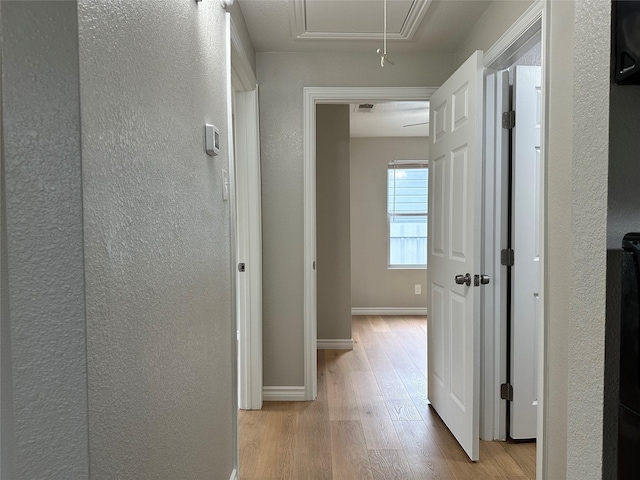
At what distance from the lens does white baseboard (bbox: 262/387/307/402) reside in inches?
119

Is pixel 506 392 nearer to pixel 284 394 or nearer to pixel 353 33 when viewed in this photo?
pixel 284 394

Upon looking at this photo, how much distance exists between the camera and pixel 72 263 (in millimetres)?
678

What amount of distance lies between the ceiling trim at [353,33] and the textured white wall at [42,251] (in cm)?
185

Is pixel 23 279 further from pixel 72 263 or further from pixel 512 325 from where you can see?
Answer: pixel 512 325

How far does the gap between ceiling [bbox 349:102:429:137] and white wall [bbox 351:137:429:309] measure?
188mm

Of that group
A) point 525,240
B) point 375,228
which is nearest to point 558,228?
point 525,240

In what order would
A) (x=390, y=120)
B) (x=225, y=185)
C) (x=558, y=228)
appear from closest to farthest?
(x=558, y=228)
(x=225, y=185)
(x=390, y=120)

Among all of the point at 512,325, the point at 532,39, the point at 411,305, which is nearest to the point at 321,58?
the point at 532,39

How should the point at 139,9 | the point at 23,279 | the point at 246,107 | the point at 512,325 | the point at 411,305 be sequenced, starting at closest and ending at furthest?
the point at 23,279
the point at 139,9
the point at 512,325
the point at 246,107
the point at 411,305

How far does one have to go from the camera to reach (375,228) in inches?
235

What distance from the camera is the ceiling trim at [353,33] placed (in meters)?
2.28

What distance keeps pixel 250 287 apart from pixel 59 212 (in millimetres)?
2236

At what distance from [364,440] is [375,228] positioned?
12.3 feet

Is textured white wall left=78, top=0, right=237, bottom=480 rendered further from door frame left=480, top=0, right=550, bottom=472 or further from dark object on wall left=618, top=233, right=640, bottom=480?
door frame left=480, top=0, right=550, bottom=472
